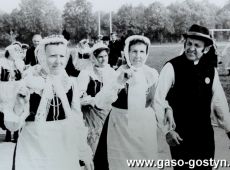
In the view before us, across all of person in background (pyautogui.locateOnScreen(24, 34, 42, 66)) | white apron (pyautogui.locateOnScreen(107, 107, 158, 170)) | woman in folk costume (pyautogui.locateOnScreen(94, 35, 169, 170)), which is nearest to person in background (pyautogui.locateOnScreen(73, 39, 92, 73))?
person in background (pyautogui.locateOnScreen(24, 34, 42, 66))

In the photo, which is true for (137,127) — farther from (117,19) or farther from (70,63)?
(117,19)

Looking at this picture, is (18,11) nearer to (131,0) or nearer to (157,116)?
(131,0)

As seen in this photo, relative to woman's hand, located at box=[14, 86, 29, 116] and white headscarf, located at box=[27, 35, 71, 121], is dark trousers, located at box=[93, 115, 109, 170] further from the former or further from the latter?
A: woman's hand, located at box=[14, 86, 29, 116]

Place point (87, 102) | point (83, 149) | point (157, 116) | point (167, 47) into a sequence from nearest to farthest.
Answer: point (83, 149) < point (157, 116) < point (167, 47) < point (87, 102)

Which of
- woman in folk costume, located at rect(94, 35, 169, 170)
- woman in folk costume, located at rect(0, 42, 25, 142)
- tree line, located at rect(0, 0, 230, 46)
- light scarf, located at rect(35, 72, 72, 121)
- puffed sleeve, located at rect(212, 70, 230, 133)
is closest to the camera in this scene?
light scarf, located at rect(35, 72, 72, 121)

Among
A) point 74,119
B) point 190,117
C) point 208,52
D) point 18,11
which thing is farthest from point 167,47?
point 18,11

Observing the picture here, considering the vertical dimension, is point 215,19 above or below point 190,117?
above

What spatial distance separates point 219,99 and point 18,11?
5.13ft

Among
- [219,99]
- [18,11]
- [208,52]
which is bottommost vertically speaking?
[219,99]

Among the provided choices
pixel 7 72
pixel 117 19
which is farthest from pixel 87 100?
pixel 7 72

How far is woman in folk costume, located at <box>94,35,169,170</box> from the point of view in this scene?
3180 mm

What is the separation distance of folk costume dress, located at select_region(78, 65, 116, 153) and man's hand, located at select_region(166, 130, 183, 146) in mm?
581

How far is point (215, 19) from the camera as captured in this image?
10.8 ft

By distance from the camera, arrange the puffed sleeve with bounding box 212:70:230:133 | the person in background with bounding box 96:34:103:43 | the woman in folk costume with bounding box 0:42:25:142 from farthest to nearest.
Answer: the woman in folk costume with bounding box 0:42:25:142, the person in background with bounding box 96:34:103:43, the puffed sleeve with bounding box 212:70:230:133
